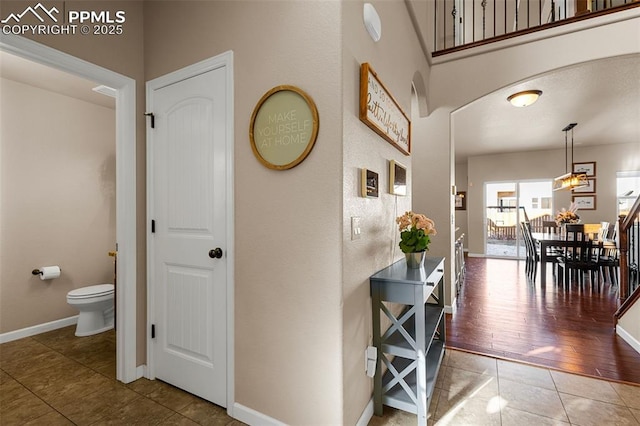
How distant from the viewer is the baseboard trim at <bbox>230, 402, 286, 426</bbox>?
1.73 m

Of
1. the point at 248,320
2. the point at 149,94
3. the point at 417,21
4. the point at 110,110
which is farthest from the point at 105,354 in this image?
the point at 417,21

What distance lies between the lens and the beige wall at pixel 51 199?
9.86ft

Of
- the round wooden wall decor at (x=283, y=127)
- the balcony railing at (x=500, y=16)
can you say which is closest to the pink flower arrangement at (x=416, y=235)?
the round wooden wall decor at (x=283, y=127)

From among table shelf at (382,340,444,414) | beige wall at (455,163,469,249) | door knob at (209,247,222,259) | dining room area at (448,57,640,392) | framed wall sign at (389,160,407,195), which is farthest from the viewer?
beige wall at (455,163,469,249)

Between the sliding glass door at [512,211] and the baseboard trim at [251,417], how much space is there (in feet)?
27.2

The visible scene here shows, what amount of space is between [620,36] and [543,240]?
10.1ft

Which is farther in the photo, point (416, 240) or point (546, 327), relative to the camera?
point (546, 327)

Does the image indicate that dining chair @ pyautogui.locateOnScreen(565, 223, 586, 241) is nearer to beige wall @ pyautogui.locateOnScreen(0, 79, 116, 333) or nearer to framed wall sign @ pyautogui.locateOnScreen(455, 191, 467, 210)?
framed wall sign @ pyautogui.locateOnScreen(455, 191, 467, 210)

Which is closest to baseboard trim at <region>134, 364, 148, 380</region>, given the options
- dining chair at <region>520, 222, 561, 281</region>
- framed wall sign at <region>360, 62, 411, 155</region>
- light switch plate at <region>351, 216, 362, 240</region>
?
light switch plate at <region>351, 216, 362, 240</region>

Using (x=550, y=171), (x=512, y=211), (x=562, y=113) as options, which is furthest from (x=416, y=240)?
(x=550, y=171)

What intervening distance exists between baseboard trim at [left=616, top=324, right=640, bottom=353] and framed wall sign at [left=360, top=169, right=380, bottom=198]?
285 centimetres

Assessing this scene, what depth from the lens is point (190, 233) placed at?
2115 mm

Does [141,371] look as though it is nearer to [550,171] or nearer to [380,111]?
[380,111]

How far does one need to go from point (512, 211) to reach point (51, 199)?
9449 mm
